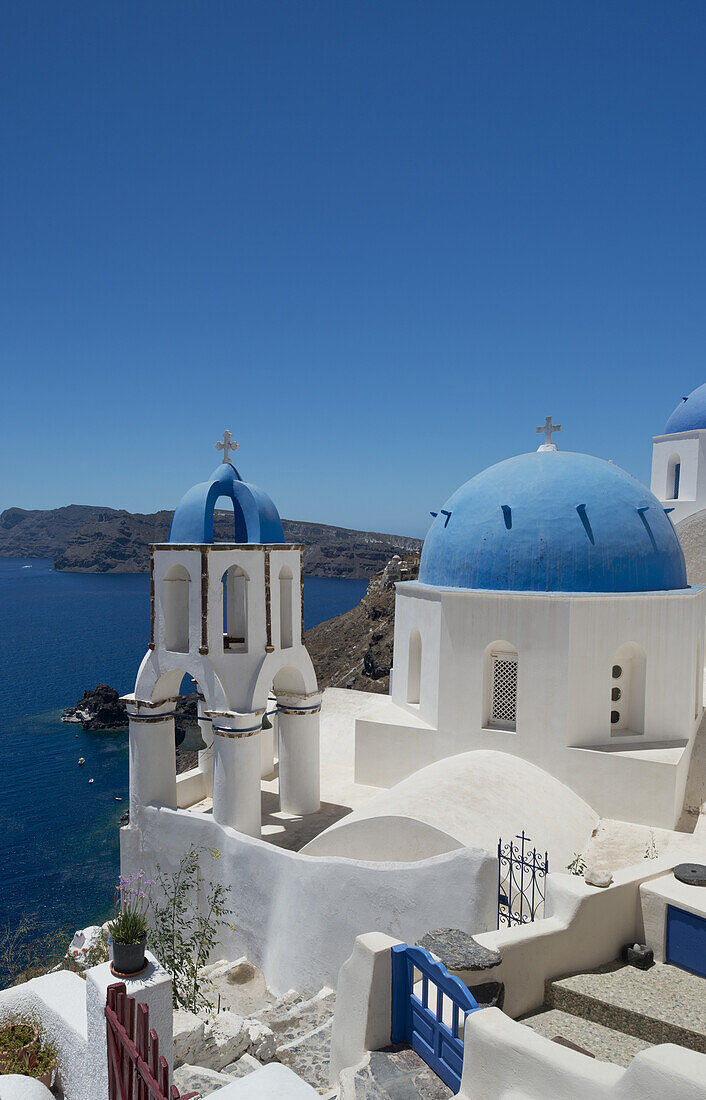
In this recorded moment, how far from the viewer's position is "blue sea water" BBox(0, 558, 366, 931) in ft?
80.1

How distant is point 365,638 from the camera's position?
58625mm

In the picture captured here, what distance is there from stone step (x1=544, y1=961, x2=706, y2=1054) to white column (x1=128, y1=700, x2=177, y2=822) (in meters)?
8.18

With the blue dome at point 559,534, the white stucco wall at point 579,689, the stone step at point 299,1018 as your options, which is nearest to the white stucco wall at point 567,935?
the stone step at point 299,1018

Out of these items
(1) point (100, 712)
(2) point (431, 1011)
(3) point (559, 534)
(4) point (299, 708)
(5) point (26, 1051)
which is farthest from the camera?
(1) point (100, 712)

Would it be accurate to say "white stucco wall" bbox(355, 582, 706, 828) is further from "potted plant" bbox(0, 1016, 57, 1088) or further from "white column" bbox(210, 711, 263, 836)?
"potted plant" bbox(0, 1016, 57, 1088)

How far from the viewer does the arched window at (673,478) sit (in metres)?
27.3

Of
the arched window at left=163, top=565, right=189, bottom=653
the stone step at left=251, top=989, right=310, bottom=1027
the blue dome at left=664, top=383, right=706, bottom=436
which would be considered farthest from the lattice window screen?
the blue dome at left=664, top=383, right=706, bottom=436

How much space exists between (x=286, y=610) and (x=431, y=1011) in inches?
316

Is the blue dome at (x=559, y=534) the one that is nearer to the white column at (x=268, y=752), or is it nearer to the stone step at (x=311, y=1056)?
the white column at (x=268, y=752)

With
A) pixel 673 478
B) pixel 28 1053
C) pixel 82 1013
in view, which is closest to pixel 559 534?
pixel 82 1013

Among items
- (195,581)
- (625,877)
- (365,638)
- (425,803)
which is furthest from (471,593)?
(365,638)

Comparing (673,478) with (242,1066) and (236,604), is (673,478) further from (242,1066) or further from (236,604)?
(242,1066)

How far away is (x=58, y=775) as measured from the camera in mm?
37562

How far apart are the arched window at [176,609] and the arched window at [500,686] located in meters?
5.11
